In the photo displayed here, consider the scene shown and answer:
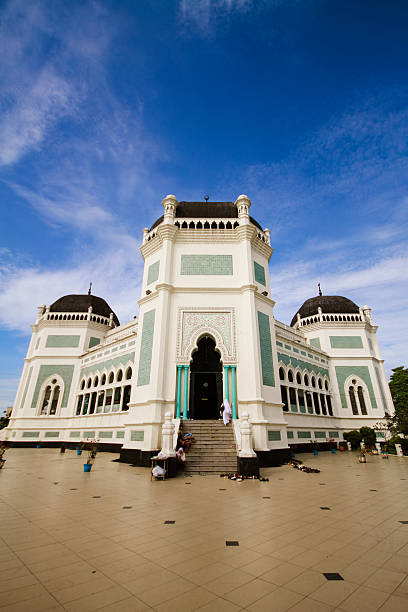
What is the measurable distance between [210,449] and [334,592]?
29.8 ft

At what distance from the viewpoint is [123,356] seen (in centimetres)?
1969

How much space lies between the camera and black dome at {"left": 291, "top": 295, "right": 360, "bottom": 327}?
26.8 m

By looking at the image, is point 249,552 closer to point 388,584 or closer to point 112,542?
point 388,584

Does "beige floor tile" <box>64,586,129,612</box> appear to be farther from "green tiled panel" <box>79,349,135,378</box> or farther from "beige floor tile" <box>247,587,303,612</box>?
"green tiled panel" <box>79,349,135,378</box>

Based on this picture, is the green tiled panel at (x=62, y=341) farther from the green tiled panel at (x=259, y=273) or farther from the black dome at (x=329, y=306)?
the black dome at (x=329, y=306)

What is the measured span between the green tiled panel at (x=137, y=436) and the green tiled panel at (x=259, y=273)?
9.29 metres

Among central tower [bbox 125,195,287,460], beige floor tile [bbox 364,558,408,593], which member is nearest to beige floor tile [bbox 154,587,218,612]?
beige floor tile [bbox 364,558,408,593]

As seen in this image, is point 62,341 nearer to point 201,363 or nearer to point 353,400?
point 201,363

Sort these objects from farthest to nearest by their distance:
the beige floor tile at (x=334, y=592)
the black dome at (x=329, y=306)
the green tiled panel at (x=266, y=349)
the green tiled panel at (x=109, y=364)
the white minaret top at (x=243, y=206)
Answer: the black dome at (x=329, y=306), the green tiled panel at (x=109, y=364), the white minaret top at (x=243, y=206), the green tiled panel at (x=266, y=349), the beige floor tile at (x=334, y=592)

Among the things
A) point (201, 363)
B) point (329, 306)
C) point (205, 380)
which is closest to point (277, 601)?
point (201, 363)

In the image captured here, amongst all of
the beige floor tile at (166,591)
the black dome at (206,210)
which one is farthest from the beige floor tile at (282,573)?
the black dome at (206,210)

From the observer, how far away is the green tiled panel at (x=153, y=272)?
15.8 meters

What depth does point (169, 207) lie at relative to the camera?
53.9 feet

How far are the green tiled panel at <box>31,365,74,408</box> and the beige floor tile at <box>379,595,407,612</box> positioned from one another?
25.2 metres
